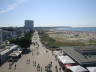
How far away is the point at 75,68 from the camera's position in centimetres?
2605

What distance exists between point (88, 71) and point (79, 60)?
4.35 metres

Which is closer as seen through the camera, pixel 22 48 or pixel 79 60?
pixel 79 60

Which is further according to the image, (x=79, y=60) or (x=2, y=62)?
(x=2, y=62)

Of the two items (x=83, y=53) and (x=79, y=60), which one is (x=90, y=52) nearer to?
(x=83, y=53)

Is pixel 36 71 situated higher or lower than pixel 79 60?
lower

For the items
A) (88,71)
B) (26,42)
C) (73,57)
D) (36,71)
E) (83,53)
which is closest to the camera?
(88,71)

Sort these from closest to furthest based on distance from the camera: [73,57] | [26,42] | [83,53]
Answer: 1. [73,57]
2. [83,53]
3. [26,42]

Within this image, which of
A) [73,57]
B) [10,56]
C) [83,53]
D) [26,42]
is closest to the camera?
[73,57]

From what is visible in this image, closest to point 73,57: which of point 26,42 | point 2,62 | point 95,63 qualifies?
point 95,63

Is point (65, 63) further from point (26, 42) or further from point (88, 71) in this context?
point (26, 42)

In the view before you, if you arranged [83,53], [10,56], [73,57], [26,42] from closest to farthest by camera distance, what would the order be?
1. [73,57]
2. [83,53]
3. [10,56]
4. [26,42]

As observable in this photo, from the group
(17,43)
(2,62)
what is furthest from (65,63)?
(17,43)

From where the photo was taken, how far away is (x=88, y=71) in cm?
2570

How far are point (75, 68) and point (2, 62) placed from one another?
730 inches
